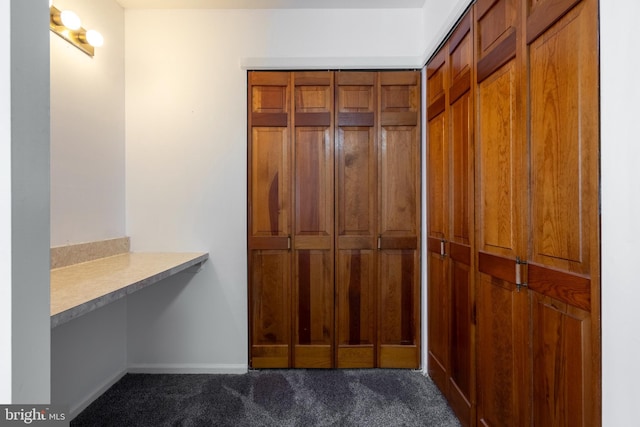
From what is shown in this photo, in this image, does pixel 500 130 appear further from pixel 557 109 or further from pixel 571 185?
pixel 571 185

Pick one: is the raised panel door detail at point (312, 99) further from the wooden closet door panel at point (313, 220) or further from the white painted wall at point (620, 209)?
the white painted wall at point (620, 209)

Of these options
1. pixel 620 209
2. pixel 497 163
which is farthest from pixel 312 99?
pixel 620 209

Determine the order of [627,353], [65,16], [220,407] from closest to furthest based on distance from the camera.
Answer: [627,353]
[65,16]
[220,407]

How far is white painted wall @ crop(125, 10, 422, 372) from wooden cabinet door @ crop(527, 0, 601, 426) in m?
1.52

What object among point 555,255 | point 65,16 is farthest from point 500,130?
point 65,16

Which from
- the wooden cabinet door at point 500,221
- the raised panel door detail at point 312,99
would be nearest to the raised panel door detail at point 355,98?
the raised panel door detail at point 312,99

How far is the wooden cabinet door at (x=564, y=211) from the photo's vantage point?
36.4 inches

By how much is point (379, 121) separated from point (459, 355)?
5.46 ft

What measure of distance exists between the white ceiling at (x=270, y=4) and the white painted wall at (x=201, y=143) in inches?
1.6

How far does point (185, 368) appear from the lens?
241 cm

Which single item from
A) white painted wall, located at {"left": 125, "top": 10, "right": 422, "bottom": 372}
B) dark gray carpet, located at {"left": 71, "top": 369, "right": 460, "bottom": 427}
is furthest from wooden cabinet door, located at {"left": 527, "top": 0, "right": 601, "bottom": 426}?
white painted wall, located at {"left": 125, "top": 10, "right": 422, "bottom": 372}

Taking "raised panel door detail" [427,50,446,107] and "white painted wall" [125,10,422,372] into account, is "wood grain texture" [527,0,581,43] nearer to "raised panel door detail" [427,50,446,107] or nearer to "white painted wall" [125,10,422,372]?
"raised panel door detail" [427,50,446,107]

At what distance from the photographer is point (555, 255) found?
1085mm

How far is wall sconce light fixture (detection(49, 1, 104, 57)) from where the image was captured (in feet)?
5.78
